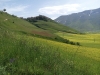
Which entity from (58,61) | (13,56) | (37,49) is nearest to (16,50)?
(13,56)

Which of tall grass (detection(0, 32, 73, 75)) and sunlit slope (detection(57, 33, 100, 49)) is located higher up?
tall grass (detection(0, 32, 73, 75))

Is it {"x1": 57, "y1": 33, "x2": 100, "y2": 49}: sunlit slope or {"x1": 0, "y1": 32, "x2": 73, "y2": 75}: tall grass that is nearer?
{"x1": 0, "y1": 32, "x2": 73, "y2": 75}: tall grass

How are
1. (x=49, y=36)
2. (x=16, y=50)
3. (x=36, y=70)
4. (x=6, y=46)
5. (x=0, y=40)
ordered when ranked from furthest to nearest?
1. (x=49, y=36)
2. (x=0, y=40)
3. (x=6, y=46)
4. (x=16, y=50)
5. (x=36, y=70)

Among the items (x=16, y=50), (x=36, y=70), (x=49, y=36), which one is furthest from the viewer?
(x=49, y=36)

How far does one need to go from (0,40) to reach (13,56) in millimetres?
3000

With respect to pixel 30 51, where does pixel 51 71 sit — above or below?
below

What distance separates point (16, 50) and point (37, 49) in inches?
56.3

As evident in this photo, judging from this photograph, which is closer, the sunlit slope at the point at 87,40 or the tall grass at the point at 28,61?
the tall grass at the point at 28,61

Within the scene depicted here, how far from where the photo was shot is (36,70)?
11125 millimetres

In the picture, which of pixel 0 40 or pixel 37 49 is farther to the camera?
pixel 0 40

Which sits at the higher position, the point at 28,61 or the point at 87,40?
Result: the point at 28,61

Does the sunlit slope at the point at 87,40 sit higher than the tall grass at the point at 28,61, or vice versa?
the tall grass at the point at 28,61

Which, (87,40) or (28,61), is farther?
(87,40)

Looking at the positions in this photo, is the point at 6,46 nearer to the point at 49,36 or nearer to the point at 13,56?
the point at 13,56
